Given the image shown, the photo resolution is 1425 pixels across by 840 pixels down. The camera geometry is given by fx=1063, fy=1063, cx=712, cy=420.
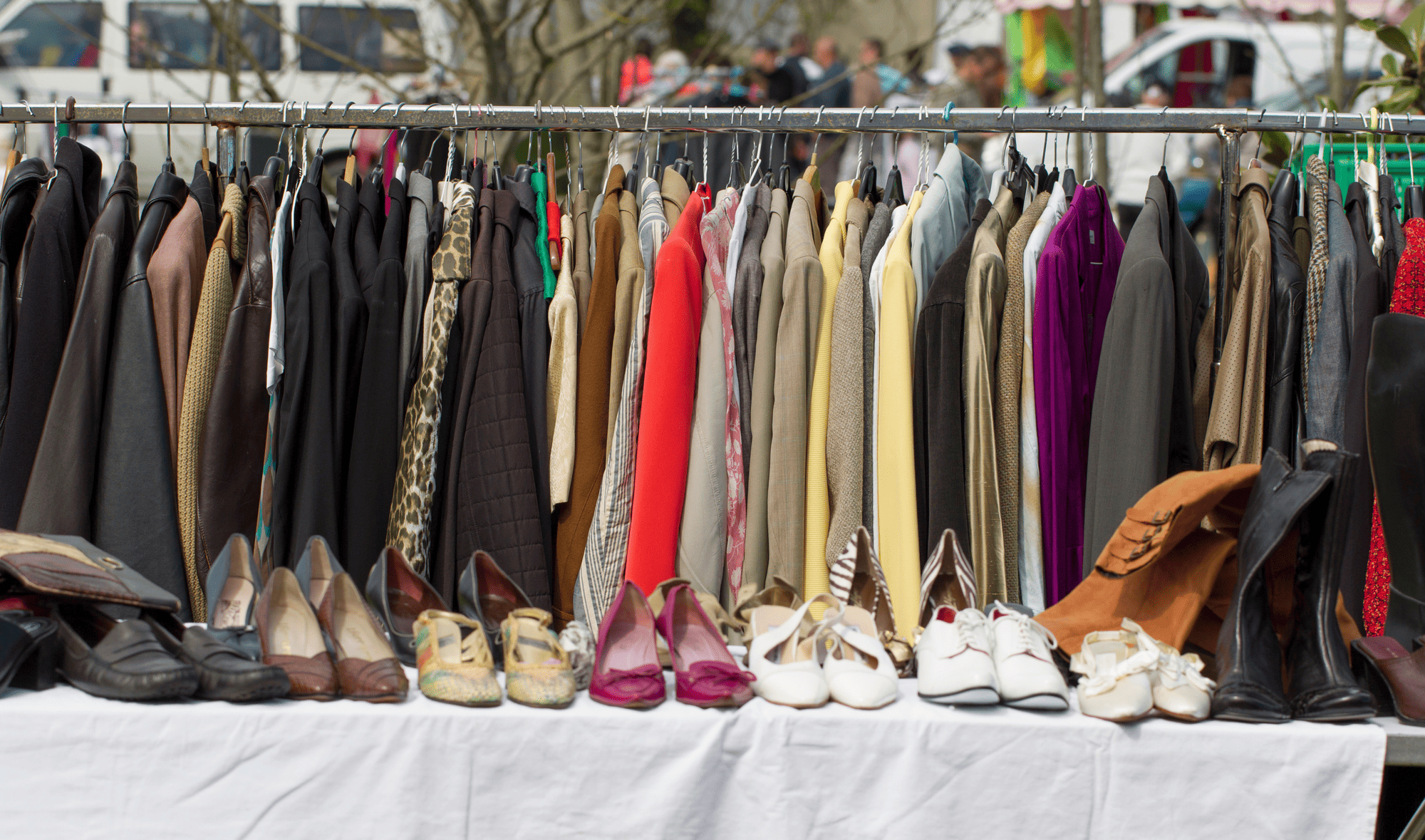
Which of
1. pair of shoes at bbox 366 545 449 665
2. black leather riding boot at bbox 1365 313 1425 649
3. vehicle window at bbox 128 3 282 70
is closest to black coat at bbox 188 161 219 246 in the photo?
pair of shoes at bbox 366 545 449 665

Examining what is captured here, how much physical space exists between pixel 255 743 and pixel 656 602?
0.64m

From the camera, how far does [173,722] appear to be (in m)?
1.43

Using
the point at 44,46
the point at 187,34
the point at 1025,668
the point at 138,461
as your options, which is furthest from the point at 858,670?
the point at 44,46

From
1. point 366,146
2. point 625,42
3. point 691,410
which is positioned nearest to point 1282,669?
point 691,410

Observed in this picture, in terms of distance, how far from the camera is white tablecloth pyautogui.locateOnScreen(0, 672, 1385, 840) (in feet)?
4.70

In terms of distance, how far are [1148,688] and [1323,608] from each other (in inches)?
11.8

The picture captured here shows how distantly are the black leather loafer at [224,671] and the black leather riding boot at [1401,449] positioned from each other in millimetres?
1661

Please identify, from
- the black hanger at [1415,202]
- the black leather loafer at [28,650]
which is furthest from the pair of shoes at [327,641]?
the black hanger at [1415,202]

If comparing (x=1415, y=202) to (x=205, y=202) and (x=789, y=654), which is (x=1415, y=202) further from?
(x=205, y=202)

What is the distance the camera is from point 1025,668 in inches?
57.9

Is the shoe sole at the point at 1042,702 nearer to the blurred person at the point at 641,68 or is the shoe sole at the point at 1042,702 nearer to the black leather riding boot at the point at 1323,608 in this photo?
the black leather riding boot at the point at 1323,608

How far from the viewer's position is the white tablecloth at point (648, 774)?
1433mm

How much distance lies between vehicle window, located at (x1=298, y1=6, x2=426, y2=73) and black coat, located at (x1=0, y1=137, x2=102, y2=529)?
377 cm

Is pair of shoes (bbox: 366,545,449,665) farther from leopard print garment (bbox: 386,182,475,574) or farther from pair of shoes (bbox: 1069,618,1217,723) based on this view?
pair of shoes (bbox: 1069,618,1217,723)
